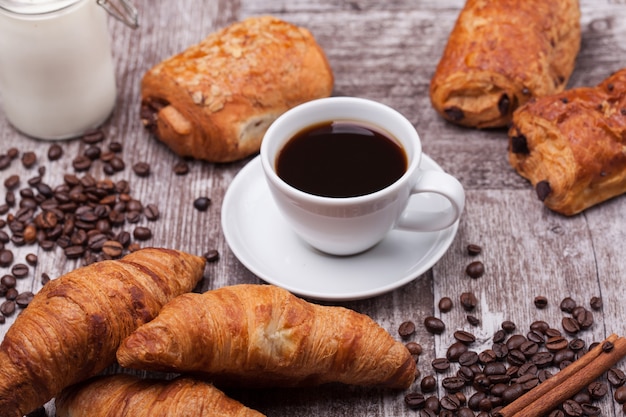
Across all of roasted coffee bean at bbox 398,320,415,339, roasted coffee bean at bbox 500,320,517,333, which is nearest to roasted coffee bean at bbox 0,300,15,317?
roasted coffee bean at bbox 398,320,415,339

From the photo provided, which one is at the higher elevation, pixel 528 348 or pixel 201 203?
pixel 201 203

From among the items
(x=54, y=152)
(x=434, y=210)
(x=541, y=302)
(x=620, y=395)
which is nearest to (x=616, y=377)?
(x=620, y=395)

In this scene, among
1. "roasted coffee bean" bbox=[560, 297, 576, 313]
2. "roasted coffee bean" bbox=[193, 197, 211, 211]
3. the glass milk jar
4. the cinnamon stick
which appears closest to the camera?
the cinnamon stick

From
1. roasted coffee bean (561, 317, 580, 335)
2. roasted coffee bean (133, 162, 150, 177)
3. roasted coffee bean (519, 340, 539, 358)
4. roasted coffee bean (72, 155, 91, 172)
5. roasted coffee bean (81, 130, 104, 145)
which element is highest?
roasted coffee bean (81, 130, 104, 145)

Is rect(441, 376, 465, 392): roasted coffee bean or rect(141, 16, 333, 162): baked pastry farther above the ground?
rect(141, 16, 333, 162): baked pastry

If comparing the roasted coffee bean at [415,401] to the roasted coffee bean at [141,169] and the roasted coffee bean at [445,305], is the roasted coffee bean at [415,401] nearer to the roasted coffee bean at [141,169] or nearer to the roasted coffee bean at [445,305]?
→ the roasted coffee bean at [445,305]

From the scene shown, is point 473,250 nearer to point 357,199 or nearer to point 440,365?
point 440,365

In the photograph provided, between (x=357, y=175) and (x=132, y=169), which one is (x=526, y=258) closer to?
(x=357, y=175)

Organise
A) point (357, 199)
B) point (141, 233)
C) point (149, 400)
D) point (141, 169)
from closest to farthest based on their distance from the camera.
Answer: point (149, 400)
point (357, 199)
point (141, 233)
point (141, 169)

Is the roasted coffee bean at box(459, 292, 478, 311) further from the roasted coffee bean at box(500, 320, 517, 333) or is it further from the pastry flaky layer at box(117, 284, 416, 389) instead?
the pastry flaky layer at box(117, 284, 416, 389)
